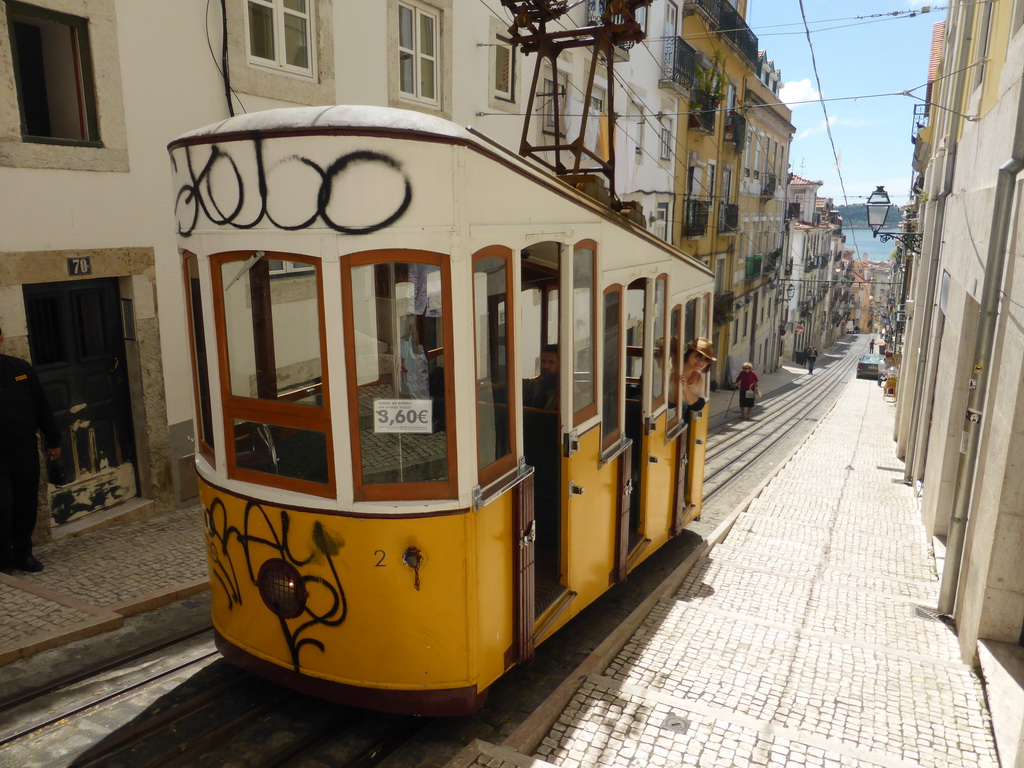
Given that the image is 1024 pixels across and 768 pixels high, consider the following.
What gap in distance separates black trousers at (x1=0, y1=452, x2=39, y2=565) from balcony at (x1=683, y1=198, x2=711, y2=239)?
810 inches

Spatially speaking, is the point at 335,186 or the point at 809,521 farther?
the point at 809,521

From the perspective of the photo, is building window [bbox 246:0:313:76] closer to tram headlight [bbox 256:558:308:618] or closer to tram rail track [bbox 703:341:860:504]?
tram headlight [bbox 256:558:308:618]

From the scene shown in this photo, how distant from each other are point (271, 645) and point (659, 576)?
413 cm

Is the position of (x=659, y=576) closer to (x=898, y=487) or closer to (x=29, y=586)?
(x=29, y=586)

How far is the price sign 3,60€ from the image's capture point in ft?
11.6

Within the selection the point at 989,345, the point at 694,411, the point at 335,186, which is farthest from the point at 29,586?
the point at 989,345

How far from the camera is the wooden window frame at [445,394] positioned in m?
3.38

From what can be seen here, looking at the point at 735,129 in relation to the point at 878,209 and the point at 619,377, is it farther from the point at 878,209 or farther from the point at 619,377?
the point at 619,377

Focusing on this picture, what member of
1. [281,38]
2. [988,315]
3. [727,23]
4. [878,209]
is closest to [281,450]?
[988,315]

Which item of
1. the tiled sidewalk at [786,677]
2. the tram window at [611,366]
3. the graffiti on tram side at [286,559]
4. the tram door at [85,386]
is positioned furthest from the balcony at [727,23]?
the graffiti on tram side at [286,559]

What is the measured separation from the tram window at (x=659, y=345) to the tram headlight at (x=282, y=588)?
344 cm

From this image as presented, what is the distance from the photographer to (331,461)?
354 centimetres

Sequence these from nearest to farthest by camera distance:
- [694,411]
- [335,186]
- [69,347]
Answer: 1. [335,186]
2. [69,347]
3. [694,411]

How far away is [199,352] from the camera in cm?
397
